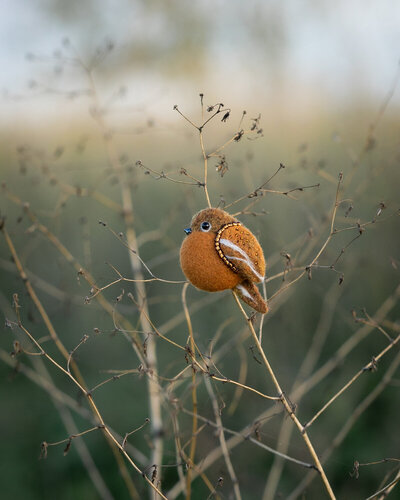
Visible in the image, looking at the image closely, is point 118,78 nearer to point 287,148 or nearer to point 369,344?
point 287,148

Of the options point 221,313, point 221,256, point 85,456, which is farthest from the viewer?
point 221,313

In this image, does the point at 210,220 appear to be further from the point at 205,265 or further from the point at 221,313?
the point at 221,313

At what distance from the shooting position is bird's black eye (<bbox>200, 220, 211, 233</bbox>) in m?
0.91

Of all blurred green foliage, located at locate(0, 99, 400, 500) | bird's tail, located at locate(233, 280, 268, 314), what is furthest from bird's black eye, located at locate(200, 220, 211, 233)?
blurred green foliage, located at locate(0, 99, 400, 500)

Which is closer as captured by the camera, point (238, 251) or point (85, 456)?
point (238, 251)

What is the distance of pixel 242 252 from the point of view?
901 mm

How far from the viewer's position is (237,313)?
309 centimetres

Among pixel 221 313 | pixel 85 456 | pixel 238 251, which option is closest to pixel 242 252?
pixel 238 251

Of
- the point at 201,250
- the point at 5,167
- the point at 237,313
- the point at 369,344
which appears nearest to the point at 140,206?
the point at 5,167

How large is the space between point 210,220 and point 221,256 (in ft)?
0.22

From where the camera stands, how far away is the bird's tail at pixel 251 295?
2.95 feet

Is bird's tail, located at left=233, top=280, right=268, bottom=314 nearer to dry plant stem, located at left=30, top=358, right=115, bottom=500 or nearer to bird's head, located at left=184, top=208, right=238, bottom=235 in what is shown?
bird's head, located at left=184, top=208, right=238, bottom=235

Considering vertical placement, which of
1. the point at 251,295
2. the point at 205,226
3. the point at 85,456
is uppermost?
the point at 205,226

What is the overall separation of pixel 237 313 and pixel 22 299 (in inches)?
62.4
